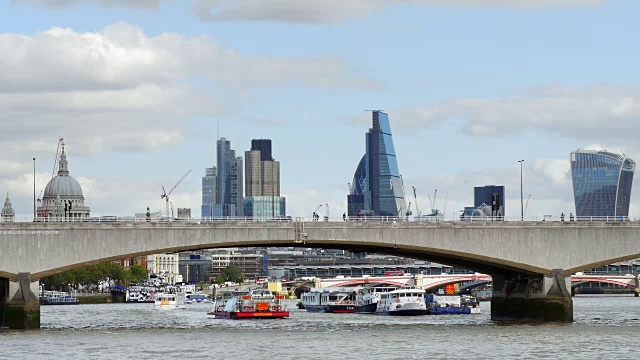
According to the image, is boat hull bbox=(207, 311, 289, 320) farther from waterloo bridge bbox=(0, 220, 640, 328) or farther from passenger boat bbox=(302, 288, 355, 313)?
passenger boat bbox=(302, 288, 355, 313)

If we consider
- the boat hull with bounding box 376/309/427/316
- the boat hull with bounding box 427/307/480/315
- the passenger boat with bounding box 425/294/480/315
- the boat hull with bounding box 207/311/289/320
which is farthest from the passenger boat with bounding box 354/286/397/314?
the boat hull with bounding box 207/311/289/320

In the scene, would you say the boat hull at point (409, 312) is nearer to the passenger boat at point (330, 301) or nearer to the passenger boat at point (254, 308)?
the passenger boat at point (254, 308)

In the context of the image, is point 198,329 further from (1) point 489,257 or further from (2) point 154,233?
(1) point 489,257

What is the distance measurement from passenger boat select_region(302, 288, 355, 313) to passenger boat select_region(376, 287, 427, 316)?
17411 millimetres

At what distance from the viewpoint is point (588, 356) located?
3211 inches

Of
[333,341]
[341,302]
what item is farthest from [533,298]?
[341,302]

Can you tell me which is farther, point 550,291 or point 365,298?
point 365,298

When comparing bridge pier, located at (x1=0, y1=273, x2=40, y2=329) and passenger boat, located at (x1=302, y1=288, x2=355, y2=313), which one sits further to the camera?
passenger boat, located at (x1=302, y1=288, x2=355, y2=313)

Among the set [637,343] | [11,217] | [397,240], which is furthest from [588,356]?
[11,217]

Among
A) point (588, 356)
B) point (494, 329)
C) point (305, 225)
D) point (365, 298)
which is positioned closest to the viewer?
point (588, 356)

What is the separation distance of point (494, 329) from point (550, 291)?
12.5 m

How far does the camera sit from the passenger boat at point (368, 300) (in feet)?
545

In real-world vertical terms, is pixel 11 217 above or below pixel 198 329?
above

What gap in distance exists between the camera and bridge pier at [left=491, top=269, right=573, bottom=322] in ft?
386
